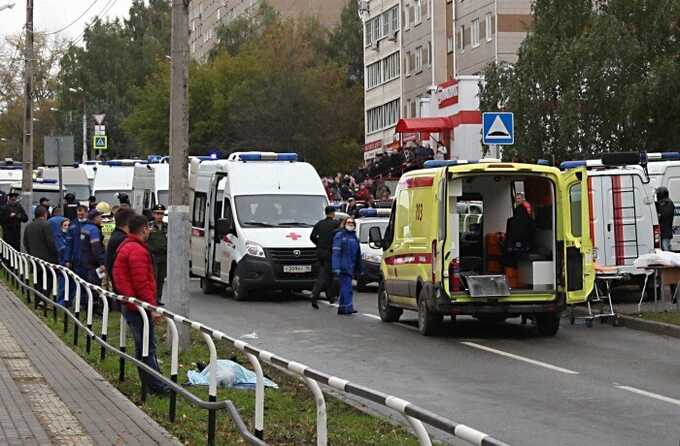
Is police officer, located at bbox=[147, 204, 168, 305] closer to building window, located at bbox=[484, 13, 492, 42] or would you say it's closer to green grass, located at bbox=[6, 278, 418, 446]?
green grass, located at bbox=[6, 278, 418, 446]

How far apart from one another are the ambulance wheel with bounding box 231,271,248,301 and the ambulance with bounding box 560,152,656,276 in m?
6.65

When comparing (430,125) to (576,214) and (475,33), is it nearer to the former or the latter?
(475,33)

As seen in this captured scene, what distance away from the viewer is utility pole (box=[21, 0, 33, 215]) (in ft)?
133

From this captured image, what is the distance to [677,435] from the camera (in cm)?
1177

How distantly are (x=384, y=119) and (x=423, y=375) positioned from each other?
223ft

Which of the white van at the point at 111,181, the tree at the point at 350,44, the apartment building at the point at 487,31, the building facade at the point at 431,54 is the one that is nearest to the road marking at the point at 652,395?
the white van at the point at 111,181

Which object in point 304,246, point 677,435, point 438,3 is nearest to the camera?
point 677,435

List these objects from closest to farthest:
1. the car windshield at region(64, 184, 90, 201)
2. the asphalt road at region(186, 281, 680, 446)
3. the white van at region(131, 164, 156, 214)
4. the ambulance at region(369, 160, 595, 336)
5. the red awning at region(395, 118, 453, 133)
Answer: the asphalt road at region(186, 281, 680, 446) → the ambulance at region(369, 160, 595, 336) → the white van at region(131, 164, 156, 214) → the car windshield at region(64, 184, 90, 201) → the red awning at region(395, 118, 453, 133)

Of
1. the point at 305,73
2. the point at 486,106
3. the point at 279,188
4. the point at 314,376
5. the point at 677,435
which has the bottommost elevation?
the point at 677,435

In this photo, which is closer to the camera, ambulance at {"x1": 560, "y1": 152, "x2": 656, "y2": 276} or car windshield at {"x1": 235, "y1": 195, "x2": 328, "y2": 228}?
ambulance at {"x1": 560, "y1": 152, "x2": 656, "y2": 276}

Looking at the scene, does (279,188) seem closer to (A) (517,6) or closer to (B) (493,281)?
(B) (493,281)

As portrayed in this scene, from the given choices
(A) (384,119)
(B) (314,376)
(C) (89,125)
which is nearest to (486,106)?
(B) (314,376)

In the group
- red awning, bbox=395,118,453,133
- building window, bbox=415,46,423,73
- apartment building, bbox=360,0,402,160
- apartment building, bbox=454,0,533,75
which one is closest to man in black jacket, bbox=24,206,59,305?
red awning, bbox=395,118,453,133

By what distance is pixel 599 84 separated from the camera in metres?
39.7
